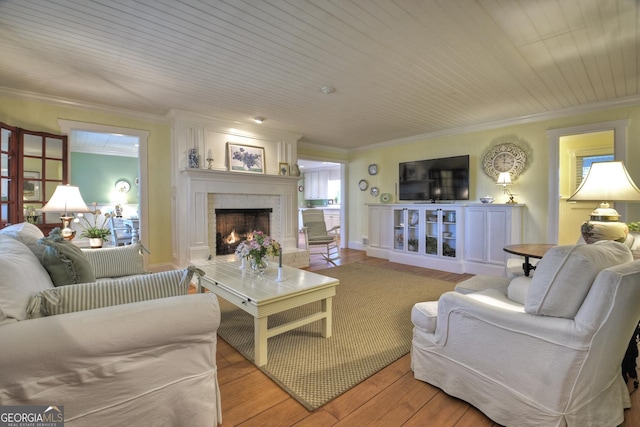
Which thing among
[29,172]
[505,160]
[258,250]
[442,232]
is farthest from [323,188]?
[258,250]

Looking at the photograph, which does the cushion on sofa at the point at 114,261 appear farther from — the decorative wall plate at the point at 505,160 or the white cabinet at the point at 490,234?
the decorative wall plate at the point at 505,160

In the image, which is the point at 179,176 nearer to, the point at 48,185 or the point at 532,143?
the point at 48,185

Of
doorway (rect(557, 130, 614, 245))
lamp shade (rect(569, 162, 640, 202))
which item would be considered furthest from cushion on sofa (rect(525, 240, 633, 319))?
doorway (rect(557, 130, 614, 245))

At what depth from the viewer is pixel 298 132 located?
517 centimetres

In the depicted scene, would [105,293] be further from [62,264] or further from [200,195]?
[200,195]

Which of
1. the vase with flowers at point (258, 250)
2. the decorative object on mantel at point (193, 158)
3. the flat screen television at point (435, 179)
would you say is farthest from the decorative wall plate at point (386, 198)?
the vase with flowers at point (258, 250)

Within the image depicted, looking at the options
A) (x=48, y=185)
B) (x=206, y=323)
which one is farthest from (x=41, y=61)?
(x=206, y=323)

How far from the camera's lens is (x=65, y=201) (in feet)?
9.59

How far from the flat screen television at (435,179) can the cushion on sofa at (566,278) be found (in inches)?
148

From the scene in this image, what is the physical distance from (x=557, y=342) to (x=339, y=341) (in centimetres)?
144

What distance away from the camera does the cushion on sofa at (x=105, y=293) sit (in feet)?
3.65

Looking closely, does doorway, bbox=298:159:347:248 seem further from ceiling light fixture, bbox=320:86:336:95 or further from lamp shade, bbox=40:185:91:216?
lamp shade, bbox=40:185:91:216

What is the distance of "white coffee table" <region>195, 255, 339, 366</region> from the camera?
78.3 inches

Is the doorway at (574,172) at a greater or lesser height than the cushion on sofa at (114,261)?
greater
